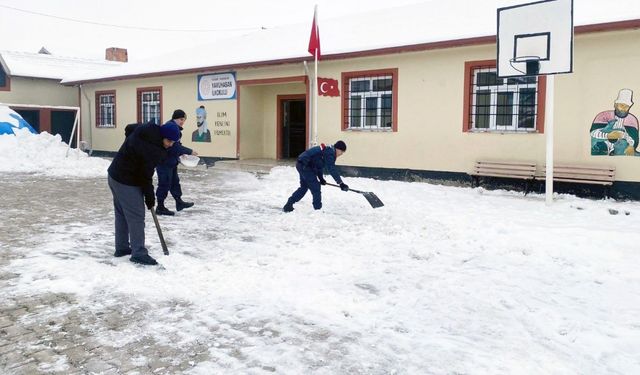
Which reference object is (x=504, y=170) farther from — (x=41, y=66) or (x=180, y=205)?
(x=41, y=66)

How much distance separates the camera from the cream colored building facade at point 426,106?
1023 centimetres

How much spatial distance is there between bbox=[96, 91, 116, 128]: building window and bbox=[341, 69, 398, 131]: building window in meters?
11.2

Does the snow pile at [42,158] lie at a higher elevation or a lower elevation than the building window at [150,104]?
lower

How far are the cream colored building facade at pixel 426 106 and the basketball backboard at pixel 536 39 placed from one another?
1084 mm

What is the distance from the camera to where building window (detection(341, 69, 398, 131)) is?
13184 millimetres

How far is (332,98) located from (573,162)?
6237 mm

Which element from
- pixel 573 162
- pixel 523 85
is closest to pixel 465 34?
pixel 523 85

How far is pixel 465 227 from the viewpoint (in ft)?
25.1

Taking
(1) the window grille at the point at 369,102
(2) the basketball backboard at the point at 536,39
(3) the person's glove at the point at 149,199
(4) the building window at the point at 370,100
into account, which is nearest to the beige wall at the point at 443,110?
(4) the building window at the point at 370,100

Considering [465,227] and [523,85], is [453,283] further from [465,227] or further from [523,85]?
[523,85]

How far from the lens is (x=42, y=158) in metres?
16.8

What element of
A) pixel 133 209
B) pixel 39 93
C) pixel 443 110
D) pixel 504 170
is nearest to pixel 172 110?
pixel 39 93

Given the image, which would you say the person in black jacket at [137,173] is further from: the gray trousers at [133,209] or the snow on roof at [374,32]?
the snow on roof at [374,32]

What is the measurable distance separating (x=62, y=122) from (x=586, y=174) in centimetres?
2165
